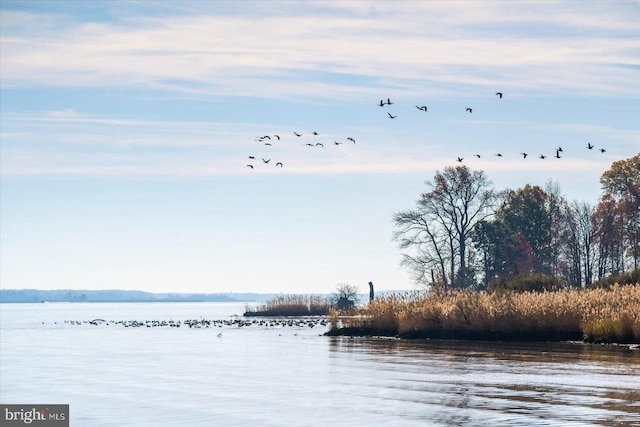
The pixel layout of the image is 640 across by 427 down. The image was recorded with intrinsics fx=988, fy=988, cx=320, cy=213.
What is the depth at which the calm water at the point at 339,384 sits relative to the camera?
86.6 feet

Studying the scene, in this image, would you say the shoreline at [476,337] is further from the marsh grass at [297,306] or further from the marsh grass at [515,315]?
the marsh grass at [297,306]

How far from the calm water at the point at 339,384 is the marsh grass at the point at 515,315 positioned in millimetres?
1951

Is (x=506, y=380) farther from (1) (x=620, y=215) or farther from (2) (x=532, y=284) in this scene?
(1) (x=620, y=215)

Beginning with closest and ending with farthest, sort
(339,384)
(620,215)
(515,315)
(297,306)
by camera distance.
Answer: (339,384) < (515,315) < (620,215) < (297,306)

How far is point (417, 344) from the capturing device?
52.6 metres

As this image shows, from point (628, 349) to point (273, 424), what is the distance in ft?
77.1

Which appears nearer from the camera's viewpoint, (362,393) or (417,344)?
(362,393)

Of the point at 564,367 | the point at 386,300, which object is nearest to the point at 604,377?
the point at 564,367

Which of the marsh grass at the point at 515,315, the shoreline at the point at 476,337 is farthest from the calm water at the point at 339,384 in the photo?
the marsh grass at the point at 515,315

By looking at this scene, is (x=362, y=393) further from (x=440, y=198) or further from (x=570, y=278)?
(x=570, y=278)

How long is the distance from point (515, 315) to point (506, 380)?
720 inches

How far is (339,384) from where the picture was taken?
34.4m

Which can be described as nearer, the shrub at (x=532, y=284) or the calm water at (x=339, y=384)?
the calm water at (x=339, y=384)

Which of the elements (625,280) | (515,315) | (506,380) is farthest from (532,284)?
(506,380)
